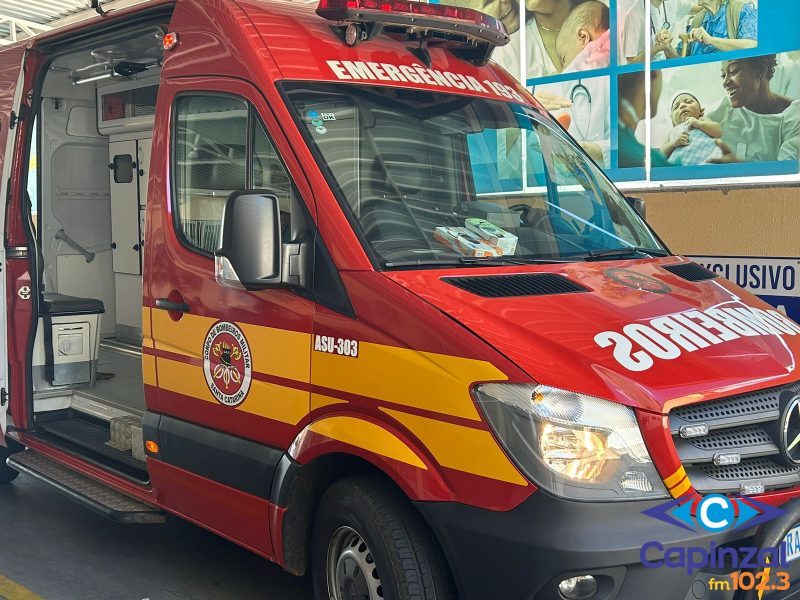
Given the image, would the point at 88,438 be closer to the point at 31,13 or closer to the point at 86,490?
the point at 86,490

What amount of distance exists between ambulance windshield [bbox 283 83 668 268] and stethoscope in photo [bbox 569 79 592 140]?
4.27m

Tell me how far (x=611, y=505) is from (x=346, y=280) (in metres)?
1.18

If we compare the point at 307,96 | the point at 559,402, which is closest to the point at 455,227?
the point at 307,96

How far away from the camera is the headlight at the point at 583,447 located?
2.63m

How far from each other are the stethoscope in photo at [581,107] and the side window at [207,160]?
5243mm

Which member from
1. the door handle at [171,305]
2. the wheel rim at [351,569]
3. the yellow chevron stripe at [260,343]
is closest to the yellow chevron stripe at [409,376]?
the yellow chevron stripe at [260,343]

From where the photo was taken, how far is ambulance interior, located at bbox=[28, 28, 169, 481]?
5.56 metres

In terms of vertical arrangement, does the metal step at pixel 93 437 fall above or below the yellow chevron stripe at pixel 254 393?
below

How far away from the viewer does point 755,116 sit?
7.21 metres

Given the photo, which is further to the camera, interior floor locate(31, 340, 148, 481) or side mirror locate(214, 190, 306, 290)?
interior floor locate(31, 340, 148, 481)

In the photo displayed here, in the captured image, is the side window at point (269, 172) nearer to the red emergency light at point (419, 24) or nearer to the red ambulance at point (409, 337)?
the red ambulance at point (409, 337)

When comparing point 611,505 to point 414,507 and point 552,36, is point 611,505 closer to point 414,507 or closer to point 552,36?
point 414,507

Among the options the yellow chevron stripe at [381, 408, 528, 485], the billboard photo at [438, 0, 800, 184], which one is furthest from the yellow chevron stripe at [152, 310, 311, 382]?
the billboard photo at [438, 0, 800, 184]

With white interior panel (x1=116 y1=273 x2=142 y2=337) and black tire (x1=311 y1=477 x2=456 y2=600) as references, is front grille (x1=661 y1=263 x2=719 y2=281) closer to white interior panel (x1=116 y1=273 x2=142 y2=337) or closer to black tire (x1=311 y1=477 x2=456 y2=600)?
black tire (x1=311 y1=477 x2=456 y2=600)
